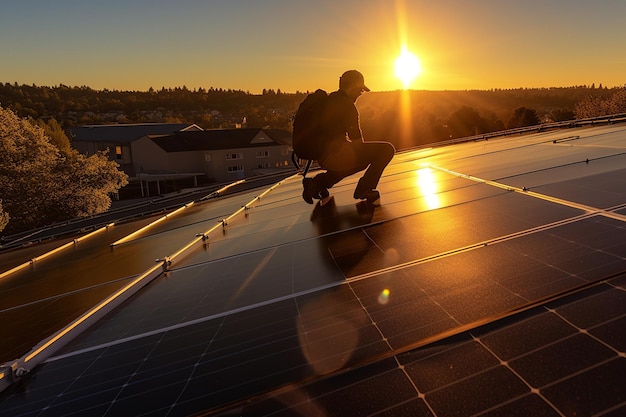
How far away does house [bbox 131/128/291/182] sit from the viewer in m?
81.6

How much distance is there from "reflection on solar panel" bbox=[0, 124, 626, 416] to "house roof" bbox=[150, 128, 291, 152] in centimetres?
7704

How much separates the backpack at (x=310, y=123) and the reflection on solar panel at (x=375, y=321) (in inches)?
84.8

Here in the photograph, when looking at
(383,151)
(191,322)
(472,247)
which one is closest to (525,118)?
(383,151)

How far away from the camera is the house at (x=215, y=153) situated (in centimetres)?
8156

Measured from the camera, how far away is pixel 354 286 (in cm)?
463

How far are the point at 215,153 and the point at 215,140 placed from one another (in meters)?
4.27

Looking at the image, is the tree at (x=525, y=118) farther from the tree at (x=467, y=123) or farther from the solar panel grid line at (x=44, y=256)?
the solar panel grid line at (x=44, y=256)

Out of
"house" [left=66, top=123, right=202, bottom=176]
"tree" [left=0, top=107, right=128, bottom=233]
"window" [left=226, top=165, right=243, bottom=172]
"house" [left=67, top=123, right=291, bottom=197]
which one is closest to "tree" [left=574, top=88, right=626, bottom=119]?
"house" [left=67, top=123, right=291, bottom=197]

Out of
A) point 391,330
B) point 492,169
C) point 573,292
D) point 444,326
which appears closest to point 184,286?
point 391,330

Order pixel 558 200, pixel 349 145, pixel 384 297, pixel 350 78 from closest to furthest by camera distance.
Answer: pixel 384 297
pixel 558 200
pixel 350 78
pixel 349 145

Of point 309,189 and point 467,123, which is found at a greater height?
point 467,123

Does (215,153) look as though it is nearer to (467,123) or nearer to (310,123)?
Answer: (467,123)

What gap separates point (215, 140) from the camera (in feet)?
276

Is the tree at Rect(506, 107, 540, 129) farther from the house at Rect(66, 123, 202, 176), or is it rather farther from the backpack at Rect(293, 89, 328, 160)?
the backpack at Rect(293, 89, 328, 160)
